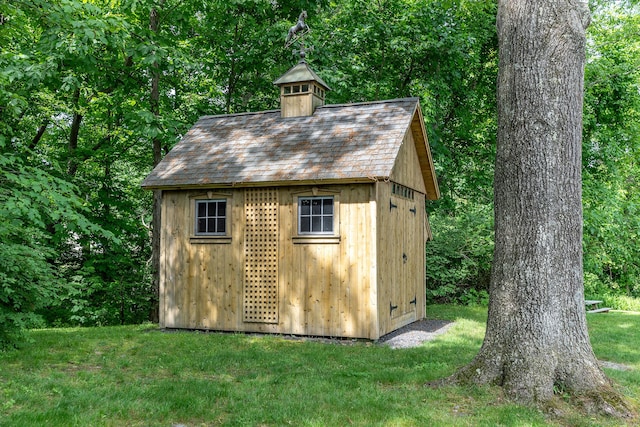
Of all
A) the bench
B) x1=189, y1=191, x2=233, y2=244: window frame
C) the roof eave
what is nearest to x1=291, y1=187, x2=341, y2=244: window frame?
the roof eave

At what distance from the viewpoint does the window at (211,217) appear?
10.9 m

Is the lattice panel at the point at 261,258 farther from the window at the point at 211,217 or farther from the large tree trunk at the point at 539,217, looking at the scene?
the large tree trunk at the point at 539,217

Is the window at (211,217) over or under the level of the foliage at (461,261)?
over

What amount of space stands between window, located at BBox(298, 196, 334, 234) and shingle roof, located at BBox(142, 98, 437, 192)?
0.53 m

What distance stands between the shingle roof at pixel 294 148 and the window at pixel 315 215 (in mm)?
531

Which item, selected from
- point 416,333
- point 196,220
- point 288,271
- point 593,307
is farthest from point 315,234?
point 593,307

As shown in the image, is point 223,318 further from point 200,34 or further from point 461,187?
point 461,187

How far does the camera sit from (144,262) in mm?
Answer: 17453

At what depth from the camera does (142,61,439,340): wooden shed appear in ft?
32.2

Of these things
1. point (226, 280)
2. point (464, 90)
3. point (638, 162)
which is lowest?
point (226, 280)

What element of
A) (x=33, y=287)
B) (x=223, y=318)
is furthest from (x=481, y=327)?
(x=33, y=287)

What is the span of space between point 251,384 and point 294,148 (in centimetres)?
559

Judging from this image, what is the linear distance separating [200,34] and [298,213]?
348 inches

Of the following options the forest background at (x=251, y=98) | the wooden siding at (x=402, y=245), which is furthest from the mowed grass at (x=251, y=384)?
the forest background at (x=251, y=98)
